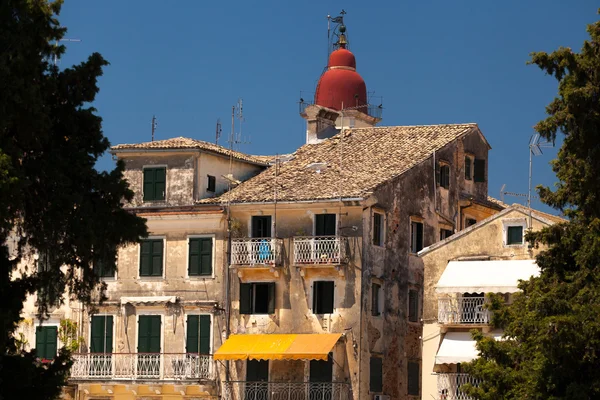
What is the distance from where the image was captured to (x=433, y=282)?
192ft

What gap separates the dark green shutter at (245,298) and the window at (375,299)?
4.71 m

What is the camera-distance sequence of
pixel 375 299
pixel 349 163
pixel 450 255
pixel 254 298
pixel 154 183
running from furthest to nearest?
1. pixel 349 163
2. pixel 154 183
3. pixel 254 298
4. pixel 375 299
5. pixel 450 255

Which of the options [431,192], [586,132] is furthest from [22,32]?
[431,192]

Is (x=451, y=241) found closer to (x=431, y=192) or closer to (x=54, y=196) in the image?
(x=431, y=192)

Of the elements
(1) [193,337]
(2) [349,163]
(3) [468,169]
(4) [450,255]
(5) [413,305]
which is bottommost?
(1) [193,337]

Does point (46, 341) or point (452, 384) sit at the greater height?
point (46, 341)

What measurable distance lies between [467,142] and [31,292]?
3073 centimetres

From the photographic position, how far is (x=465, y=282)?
56781 mm

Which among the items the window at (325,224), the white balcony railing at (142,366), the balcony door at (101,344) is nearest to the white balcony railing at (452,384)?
the window at (325,224)

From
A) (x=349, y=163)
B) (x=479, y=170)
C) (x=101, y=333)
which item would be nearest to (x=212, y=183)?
(x=349, y=163)

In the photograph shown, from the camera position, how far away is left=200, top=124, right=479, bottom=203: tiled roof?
6113 cm

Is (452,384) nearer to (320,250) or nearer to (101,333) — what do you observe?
(320,250)

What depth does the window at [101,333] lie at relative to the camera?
63250 millimetres

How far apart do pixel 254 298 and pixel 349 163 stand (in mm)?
6883
